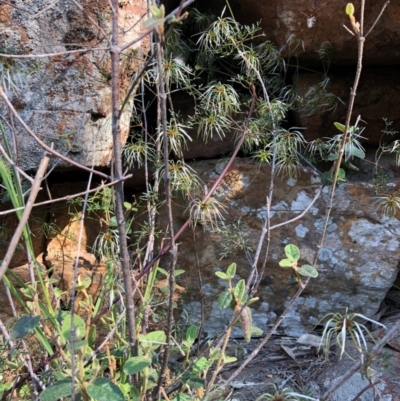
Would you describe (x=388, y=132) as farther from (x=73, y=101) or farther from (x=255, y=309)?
(x=73, y=101)

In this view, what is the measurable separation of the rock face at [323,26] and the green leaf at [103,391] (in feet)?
4.53

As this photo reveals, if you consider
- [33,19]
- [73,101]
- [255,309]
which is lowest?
[255,309]

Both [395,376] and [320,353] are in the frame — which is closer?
[395,376]

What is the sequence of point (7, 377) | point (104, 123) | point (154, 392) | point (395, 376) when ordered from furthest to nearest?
point (104, 123)
point (395, 376)
point (7, 377)
point (154, 392)

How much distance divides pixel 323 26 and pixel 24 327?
1.45 meters

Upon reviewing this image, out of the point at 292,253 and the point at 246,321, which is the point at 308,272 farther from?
the point at 246,321

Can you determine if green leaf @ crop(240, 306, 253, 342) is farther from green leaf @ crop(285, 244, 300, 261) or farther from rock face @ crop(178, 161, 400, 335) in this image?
rock face @ crop(178, 161, 400, 335)

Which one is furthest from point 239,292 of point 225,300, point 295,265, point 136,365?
point 136,365

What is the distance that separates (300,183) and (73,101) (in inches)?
35.2

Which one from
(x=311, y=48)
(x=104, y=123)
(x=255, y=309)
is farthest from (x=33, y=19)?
(x=255, y=309)

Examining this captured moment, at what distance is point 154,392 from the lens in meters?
1.10

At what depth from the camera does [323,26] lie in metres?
1.69

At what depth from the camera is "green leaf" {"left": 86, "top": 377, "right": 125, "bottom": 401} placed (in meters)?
0.84

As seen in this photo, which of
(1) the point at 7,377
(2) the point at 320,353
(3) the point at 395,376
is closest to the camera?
(1) the point at 7,377
